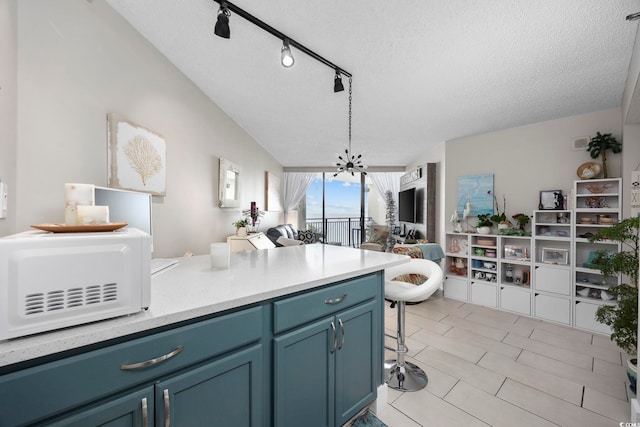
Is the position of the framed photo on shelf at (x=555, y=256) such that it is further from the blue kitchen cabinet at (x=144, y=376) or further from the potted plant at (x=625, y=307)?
the blue kitchen cabinet at (x=144, y=376)

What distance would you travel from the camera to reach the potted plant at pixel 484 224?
142 inches

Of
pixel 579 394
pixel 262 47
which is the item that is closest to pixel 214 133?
pixel 262 47

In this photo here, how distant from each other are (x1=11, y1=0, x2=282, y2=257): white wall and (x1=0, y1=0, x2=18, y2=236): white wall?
1.2 inches

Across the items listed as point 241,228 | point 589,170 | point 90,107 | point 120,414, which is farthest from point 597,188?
point 90,107

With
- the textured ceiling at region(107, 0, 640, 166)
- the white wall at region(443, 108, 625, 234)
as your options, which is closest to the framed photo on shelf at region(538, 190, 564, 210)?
the white wall at region(443, 108, 625, 234)

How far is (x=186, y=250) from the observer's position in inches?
99.9

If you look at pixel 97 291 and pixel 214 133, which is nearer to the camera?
pixel 97 291

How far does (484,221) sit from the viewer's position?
3645 millimetres

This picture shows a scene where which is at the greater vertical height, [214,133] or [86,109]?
[214,133]

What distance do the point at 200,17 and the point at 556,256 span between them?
438 centimetres

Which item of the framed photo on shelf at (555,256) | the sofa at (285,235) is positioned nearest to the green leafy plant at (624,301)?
the framed photo on shelf at (555,256)

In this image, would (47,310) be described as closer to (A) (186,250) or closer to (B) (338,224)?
(A) (186,250)

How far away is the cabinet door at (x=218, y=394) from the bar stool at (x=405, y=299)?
1112 mm

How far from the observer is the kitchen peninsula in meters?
0.66
